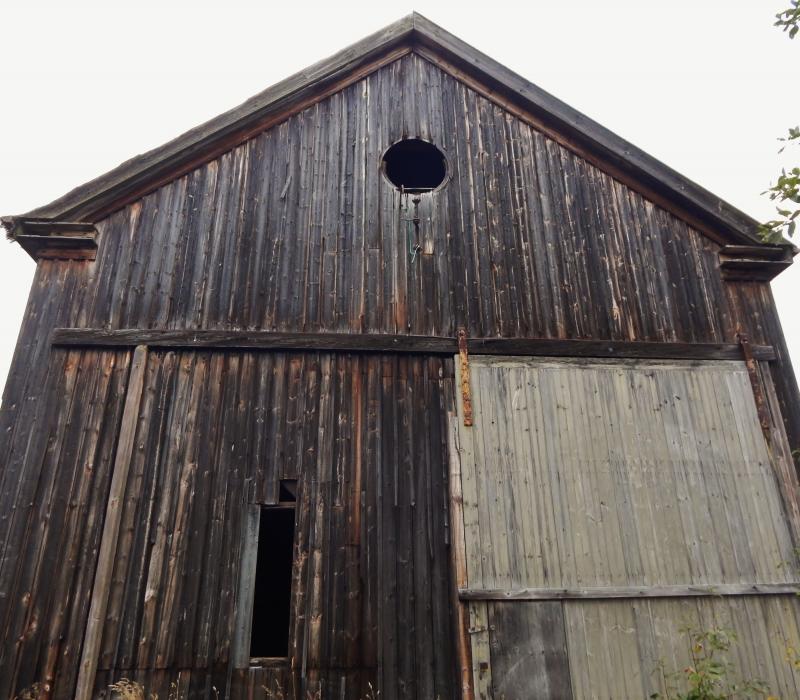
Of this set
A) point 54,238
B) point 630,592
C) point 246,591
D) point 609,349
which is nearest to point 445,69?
point 609,349

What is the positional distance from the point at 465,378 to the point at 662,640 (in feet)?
11.4

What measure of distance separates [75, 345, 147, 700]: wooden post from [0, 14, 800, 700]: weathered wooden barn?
0.08 ft

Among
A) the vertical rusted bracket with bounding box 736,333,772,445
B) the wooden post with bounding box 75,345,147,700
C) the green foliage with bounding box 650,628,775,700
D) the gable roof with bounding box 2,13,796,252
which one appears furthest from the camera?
the gable roof with bounding box 2,13,796,252

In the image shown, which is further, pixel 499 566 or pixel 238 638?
pixel 499 566

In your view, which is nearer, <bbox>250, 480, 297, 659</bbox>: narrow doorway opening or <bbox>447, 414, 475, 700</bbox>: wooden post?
<bbox>447, 414, 475, 700</bbox>: wooden post

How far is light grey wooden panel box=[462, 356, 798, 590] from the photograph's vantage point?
659 cm

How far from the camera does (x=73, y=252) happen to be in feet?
24.5

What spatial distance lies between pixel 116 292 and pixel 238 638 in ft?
13.8

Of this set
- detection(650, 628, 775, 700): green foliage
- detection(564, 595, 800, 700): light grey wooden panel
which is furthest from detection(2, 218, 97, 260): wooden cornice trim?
detection(650, 628, 775, 700): green foliage

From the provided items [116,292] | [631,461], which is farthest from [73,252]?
[631,461]

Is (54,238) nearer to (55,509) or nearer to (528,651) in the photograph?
(55,509)

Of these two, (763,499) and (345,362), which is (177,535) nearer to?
(345,362)

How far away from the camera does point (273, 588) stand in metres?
8.36

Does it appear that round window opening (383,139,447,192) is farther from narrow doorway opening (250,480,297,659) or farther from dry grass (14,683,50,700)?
dry grass (14,683,50,700)
